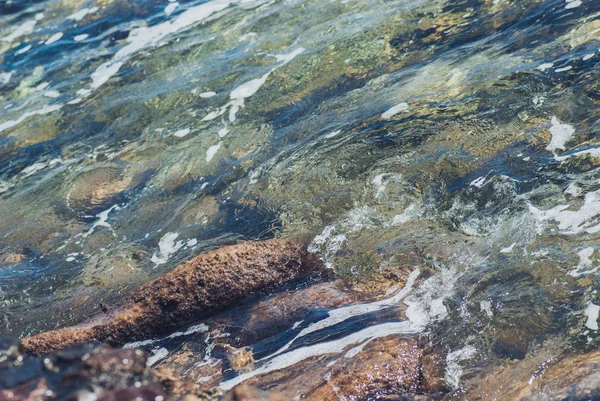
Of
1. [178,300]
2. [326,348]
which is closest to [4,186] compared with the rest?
[178,300]

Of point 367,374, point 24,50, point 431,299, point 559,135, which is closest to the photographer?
point 367,374

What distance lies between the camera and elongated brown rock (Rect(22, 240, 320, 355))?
4.30m

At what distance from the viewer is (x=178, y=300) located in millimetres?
4320

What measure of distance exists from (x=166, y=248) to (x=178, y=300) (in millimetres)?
1274

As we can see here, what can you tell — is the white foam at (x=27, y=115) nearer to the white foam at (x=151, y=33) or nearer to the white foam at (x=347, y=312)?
the white foam at (x=151, y=33)

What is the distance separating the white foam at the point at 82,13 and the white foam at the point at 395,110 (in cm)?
932

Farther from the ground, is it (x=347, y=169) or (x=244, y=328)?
(x=347, y=169)

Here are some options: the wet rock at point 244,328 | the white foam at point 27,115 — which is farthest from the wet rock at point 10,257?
the white foam at point 27,115

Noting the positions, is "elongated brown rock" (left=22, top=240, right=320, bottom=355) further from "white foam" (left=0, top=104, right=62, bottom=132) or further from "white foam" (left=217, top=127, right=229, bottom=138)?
"white foam" (left=0, top=104, right=62, bottom=132)

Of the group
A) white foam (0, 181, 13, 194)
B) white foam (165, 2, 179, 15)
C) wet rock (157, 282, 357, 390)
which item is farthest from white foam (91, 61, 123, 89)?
wet rock (157, 282, 357, 390)

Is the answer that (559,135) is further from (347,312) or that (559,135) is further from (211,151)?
(211,151)

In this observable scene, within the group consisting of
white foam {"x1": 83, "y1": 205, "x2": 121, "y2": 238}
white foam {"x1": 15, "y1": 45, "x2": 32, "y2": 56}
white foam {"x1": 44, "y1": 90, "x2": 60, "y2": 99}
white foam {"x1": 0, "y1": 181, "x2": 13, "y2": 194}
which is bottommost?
white foam {"x1": 83, "y1": 205, "x2": 121, "y2": 238}

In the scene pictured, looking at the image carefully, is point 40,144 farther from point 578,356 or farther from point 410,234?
point 578,356

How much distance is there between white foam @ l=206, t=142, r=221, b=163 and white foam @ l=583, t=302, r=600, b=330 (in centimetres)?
466
